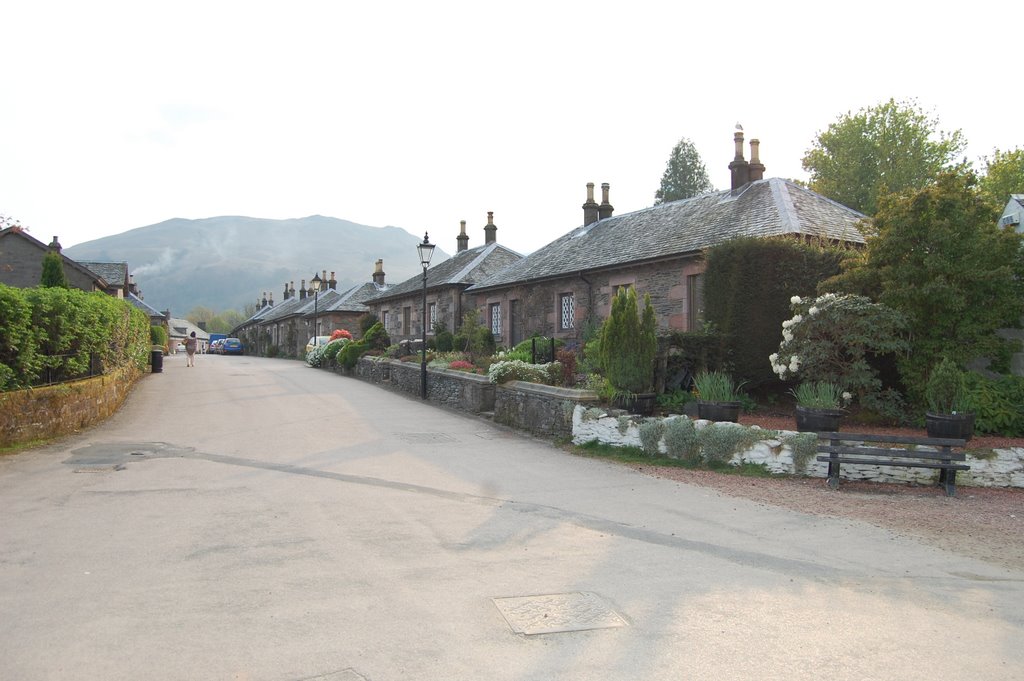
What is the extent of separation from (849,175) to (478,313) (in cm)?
2647

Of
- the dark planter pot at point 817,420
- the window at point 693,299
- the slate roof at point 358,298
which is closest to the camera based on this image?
the dark planter pot at point 817,420

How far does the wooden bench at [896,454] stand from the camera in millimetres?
8812

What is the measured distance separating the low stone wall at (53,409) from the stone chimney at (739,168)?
17.4m

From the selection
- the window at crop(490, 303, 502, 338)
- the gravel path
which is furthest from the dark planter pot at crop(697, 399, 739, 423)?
the window at crop(490, 303, 502, 338)

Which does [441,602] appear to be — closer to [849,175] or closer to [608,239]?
[608,239]

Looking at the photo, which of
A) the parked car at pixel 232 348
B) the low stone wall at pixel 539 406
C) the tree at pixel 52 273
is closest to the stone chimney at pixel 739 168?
the low stone wall at pixel 539 406

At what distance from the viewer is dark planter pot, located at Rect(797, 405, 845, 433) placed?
1019 cm

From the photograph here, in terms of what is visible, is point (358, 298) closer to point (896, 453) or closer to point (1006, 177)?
point (1006, 177)

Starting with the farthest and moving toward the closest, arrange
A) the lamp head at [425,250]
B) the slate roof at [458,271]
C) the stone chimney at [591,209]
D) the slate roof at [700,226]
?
the slate roof at [458,271] → the stone chimney at [591,209] → the lamp head at [425,250] → the slate roof at [700,226]

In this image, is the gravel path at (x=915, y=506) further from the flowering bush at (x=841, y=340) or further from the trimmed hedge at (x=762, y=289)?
the trimmed hedge at (x=762, y=289)

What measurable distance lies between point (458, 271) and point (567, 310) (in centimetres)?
1083

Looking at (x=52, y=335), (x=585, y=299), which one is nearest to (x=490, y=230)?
(x=585, y=299)

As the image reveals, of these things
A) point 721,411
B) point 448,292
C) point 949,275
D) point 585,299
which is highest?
point 448,292

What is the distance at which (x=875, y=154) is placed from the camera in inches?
1688
